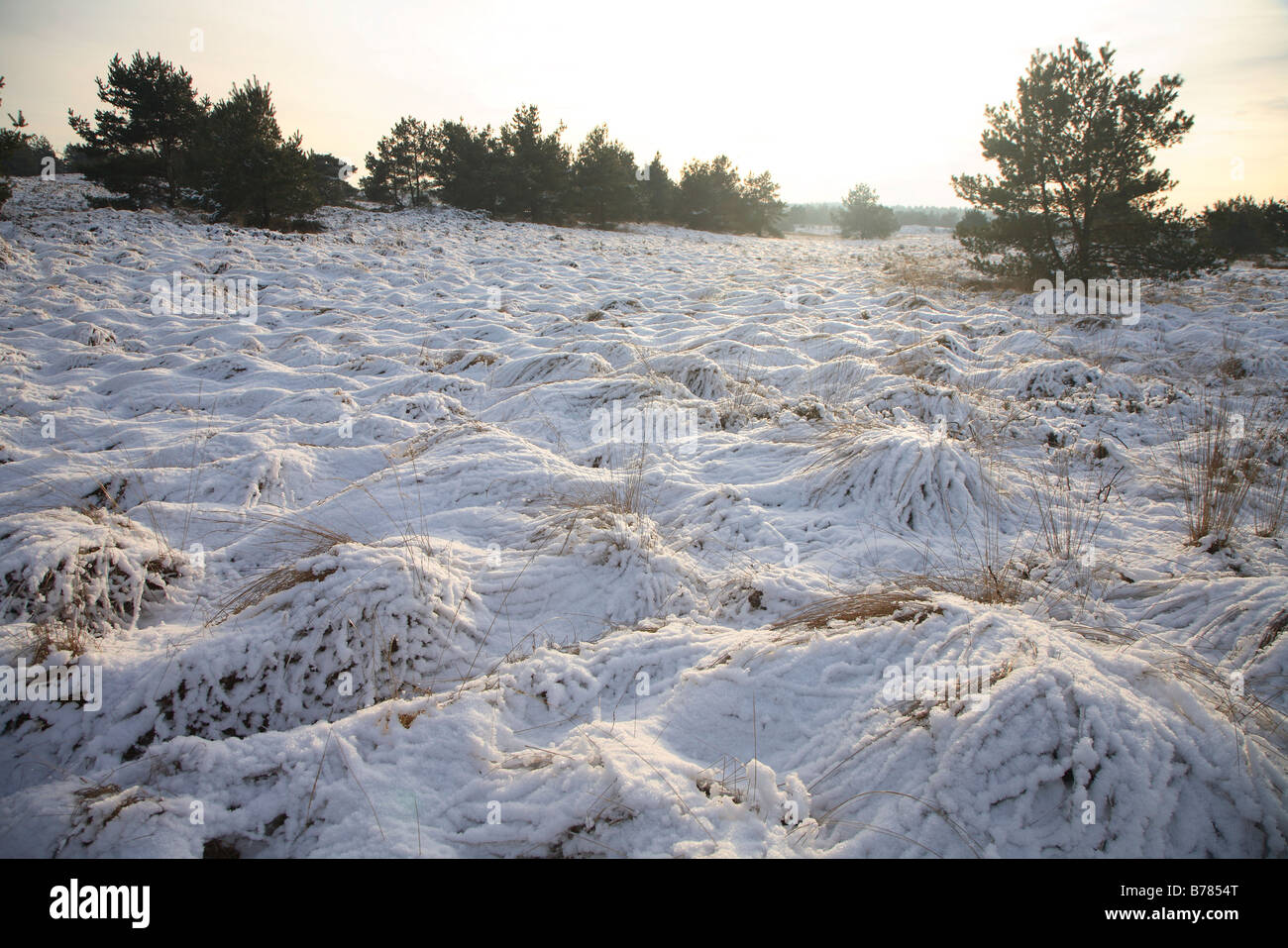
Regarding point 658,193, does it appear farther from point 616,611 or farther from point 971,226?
point 616,611

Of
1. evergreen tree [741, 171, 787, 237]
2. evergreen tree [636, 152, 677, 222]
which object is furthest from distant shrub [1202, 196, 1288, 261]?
evergreen tree [636, 152, 677, 222]

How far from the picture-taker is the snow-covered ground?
1.29 m

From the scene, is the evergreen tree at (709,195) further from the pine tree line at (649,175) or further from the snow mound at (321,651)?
the snow mound at (321,651)

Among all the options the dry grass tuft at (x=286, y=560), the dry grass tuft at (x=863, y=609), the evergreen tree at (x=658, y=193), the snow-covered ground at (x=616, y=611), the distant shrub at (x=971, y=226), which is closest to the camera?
the snow-covered ground at (x=616, y=611)

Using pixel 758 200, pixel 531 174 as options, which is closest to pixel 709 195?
pixel 758 200

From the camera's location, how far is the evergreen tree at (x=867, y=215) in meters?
31.8

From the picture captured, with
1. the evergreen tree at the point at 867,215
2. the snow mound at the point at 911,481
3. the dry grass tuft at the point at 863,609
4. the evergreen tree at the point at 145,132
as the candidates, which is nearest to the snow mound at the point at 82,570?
the dry grass tuft at the point at 863,609

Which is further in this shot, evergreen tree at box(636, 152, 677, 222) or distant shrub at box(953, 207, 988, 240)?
evergreen tree at box(636, 152, 677, 222)

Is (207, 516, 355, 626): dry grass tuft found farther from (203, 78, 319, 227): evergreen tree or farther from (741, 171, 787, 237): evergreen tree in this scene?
(741, 171, 787, 237): evergreen tree

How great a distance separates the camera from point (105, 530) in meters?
2.24

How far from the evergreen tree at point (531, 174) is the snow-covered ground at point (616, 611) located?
20521 millimetres

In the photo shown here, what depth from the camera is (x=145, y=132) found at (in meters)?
17.6

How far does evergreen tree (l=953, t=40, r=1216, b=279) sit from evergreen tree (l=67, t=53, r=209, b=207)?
22.8 m
